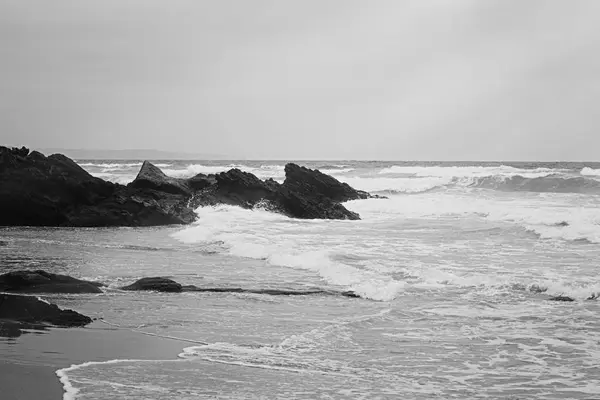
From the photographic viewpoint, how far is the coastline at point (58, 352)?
18.1 ft

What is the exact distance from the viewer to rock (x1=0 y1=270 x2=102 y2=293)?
9.77 meters

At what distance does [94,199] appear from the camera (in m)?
23.0

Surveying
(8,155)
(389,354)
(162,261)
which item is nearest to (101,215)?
(8,155)

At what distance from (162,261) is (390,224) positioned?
10631 mm

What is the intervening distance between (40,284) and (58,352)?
12.2ft

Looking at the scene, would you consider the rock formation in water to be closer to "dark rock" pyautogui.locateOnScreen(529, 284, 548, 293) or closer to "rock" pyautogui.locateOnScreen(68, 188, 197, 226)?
"rock" pyautogui.locateOnScreen(68, 188, 197, 226)

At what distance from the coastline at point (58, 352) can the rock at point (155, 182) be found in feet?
54.7

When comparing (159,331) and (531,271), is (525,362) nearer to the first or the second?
(159,331)

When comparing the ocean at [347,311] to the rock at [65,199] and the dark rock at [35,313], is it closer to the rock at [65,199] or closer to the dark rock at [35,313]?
the dark rock at [35,313]

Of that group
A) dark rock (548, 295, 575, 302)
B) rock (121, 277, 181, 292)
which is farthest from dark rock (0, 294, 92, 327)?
dark rock (548, 295, 575, 302)

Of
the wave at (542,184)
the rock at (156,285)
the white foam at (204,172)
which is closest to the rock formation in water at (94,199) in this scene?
the rock at (156,285)

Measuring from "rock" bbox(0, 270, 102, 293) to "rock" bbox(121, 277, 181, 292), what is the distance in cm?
58

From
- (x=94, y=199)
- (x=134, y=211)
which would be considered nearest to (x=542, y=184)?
(x=134, y=211)

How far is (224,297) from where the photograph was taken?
9.96 metres
